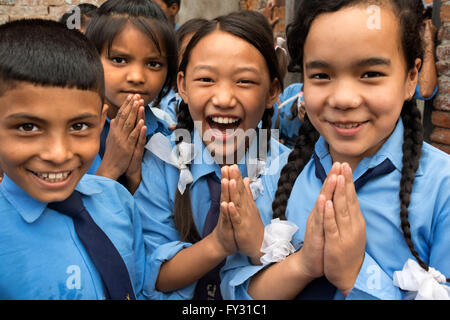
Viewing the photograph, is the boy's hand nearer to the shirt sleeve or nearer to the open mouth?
the open mouth

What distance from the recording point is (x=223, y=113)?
151 cm

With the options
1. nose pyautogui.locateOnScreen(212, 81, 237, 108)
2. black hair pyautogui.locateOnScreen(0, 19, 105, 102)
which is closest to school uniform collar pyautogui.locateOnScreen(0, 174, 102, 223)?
black hair pyautogui.locateOnScreen(0, 19, 105, 102)

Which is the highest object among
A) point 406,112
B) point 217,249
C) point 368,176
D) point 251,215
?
point 406,112

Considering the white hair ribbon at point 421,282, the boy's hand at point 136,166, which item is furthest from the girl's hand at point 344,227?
the boy's hand at point 136,166

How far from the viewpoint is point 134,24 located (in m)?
1.68

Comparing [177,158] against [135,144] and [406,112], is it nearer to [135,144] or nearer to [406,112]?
[135,144]

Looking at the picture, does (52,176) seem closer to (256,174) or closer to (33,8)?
(256,174)

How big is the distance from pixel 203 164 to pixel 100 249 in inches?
22.7

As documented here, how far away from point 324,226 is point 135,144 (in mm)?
814

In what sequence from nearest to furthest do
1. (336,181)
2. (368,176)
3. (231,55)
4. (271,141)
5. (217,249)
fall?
(336,181) < (368,176) < (217,249) < (231,55) < (271,141)

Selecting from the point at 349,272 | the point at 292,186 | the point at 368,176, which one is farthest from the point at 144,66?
the point at 349,272

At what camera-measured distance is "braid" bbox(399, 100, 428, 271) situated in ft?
3.37

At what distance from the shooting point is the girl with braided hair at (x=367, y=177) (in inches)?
39.4

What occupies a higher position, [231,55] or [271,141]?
[231,55]
